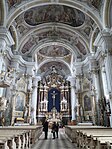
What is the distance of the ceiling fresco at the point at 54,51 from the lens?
810 inches

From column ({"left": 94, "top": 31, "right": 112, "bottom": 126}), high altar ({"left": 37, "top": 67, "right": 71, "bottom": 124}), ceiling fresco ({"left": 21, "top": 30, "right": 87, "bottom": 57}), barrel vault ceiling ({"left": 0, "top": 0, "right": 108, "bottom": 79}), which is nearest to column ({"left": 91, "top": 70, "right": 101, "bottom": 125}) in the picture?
barrel vault ceiling ({"left": 0, "top": 0, "right": 108, "bottom": 79})

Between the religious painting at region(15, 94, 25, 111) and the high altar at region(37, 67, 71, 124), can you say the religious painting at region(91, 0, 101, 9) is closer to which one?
the religious painting at region(15, 94, 25, 111)

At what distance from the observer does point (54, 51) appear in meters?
21.0

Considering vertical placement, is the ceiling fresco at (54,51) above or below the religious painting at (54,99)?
above

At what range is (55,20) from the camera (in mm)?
15477

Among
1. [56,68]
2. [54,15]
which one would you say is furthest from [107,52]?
[56,68]

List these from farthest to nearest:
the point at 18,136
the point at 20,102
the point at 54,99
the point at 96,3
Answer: the point at 54,99
the point at 20,102
the point at 96,3
the point at 18,136

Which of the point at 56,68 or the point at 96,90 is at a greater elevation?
the point at 56,68

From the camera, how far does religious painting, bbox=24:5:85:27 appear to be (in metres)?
14.1

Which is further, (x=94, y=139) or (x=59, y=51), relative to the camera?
(x=59, y=51)

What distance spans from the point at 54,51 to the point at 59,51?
29.2 inches

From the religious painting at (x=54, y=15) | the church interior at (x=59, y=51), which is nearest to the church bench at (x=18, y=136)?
the church interior at (x=59, y=51)

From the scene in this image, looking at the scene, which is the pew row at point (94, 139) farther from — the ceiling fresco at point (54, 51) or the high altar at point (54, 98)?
the ceiling fresco at point (54, 51)

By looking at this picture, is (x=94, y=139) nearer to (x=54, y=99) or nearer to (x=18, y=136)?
(x=18, y=136)
